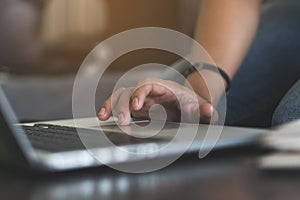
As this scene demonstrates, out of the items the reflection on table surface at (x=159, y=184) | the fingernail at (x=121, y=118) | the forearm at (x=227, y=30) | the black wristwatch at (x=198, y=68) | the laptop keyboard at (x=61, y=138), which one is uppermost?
the forearm at (x=227, y=30)

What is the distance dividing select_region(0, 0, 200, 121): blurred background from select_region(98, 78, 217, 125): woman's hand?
181 cm

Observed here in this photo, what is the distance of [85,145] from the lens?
0.48 metres

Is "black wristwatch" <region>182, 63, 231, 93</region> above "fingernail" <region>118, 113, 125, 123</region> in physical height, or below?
above

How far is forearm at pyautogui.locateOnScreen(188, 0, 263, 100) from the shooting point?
1.16 m

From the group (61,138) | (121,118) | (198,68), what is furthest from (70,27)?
(61,138)

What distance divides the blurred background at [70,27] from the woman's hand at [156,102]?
181cm

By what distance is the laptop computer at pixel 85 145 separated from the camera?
0.44m

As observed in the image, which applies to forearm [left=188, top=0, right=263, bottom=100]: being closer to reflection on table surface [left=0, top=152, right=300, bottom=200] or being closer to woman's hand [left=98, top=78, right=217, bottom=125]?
woman's hand [left=98, top=78, right=217, bottom=125]

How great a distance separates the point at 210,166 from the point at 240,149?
42 mm

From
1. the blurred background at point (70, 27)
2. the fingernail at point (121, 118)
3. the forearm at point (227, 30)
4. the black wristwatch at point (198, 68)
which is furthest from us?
the blurred background at point (70, 27)

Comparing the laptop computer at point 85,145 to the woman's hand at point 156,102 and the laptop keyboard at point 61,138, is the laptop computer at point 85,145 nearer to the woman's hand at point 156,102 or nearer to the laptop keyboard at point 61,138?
the laptop keyboard at point 61,138

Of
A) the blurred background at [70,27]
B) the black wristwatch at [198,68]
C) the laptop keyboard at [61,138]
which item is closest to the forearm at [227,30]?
the black wristwatch at [198,68]

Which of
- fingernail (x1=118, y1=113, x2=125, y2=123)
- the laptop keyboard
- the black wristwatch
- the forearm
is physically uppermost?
the forearm

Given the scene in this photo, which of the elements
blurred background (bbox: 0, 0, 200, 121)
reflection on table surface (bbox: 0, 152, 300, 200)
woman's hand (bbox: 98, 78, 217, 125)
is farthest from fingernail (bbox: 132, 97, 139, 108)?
blurred background (bbox: 0, 0, 200, 121)
